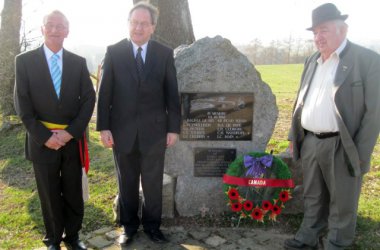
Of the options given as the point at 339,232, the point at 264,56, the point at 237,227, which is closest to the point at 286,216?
the point at 237,227

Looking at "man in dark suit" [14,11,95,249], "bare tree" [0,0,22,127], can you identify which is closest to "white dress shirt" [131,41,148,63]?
"man in dark suit" [14,11,95,249]

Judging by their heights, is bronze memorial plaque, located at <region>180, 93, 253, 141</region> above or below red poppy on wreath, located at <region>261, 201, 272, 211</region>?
above

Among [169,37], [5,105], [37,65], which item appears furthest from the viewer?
[5,105]

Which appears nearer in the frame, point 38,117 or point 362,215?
point 38,117

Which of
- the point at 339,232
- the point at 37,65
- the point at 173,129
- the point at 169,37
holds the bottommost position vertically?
the point at 339,232

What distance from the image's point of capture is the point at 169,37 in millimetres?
6383

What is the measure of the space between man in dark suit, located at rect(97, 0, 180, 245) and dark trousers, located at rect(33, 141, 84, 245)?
0.36 metres

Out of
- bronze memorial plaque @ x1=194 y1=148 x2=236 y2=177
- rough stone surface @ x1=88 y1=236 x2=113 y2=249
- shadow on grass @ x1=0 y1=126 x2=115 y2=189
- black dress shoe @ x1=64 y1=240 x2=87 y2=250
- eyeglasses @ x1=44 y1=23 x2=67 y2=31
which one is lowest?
rough stone surface @ x1=88 y1=236 x2=113 y2=249

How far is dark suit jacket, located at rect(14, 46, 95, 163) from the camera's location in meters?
3.25

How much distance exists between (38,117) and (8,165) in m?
3.72

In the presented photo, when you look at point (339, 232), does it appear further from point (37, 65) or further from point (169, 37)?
point (169, 37)

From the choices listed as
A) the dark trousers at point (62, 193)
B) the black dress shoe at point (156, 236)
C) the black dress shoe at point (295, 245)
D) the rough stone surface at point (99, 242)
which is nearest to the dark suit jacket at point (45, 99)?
the dark trousers at point (62, 193)

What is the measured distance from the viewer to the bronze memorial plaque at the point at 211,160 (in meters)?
4.43

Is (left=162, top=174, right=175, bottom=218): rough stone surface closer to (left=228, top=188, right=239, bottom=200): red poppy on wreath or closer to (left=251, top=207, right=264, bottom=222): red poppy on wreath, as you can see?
(left=228, top=188, right=239, bottom=200): red poppy on wreath
